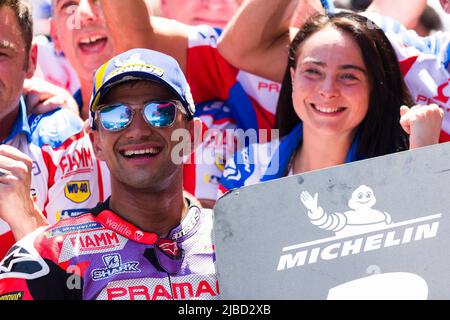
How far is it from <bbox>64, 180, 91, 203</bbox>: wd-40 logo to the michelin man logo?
1.84 metres

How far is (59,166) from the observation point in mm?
3586

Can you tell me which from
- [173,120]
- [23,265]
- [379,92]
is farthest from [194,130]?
[379,92]

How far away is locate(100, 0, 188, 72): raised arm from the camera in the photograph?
3.60 m

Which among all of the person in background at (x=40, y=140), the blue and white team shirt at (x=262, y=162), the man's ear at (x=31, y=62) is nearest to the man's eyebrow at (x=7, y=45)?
the person in background at (x=40, y=140)

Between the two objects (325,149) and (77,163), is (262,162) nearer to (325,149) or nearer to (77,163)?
(325,149)

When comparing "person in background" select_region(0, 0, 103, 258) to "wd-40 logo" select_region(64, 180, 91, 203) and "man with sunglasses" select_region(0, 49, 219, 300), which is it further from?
"man with sunglasses" select_region(0, 49, 219, 300)

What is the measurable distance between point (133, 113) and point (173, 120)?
0.41 feet

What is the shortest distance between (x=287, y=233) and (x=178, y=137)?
875 millimetres

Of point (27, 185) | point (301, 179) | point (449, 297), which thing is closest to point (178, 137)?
point (27, 185)

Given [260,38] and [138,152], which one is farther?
[260,38]

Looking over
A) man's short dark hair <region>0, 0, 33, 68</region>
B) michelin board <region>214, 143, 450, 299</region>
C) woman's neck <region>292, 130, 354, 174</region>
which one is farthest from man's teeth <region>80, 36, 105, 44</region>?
michelin board <region>214, 143, 450, 299</region>

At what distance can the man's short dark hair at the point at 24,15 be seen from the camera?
353 cm

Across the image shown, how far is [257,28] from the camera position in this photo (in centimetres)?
372
